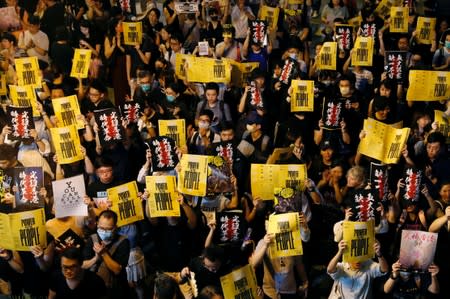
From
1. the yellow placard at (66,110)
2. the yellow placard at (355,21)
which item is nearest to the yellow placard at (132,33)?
the yellow placard at (66,110)

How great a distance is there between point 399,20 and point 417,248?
5.59 m

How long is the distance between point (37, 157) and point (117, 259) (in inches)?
73.9

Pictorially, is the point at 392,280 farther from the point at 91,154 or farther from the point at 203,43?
the point at 203,43

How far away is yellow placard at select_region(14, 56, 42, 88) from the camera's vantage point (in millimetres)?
9492

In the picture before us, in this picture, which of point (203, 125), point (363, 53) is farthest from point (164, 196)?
point (363, 53)

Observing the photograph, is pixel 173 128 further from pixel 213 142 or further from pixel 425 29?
pixel 425 29

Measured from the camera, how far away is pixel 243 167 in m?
7.91

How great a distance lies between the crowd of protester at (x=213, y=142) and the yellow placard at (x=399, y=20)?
0.18 metres

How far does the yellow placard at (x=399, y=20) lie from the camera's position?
11.0 m

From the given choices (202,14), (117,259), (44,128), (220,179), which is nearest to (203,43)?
(202,14)

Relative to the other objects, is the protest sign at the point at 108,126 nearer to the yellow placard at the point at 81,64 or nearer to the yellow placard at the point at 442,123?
the yellow placard at the point at 81,64

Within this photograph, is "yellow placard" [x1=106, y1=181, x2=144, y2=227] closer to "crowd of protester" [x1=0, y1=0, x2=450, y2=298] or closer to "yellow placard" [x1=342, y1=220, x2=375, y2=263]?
"crowd of protester" [x1=0, y1=0, x2=450, y2=298]

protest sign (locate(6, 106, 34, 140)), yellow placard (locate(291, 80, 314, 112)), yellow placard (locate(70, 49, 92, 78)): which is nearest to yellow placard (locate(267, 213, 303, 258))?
yellow placard (locate(291, 80, 314, 112))

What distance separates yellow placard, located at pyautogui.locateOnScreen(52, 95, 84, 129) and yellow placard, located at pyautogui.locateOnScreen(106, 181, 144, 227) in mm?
1774
